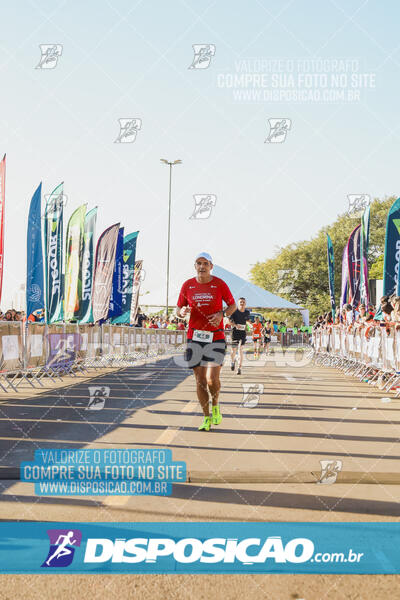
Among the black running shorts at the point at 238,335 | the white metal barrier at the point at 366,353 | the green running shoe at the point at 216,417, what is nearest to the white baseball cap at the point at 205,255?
the green running shoe at the point at 216,417

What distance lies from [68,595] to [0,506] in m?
1.79

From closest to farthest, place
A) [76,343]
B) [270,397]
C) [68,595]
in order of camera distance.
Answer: [68,595], [270,397], [76,343]

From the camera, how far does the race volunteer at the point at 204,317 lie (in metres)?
9.16

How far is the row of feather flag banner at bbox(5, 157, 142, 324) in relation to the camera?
17812 mm

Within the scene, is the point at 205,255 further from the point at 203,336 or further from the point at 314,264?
the point at 314,264

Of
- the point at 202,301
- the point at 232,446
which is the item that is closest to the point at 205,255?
the point at 202,301

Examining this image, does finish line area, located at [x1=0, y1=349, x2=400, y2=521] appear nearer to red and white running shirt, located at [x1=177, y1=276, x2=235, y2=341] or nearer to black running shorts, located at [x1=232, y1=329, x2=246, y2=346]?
red and white running shirt, located at [x1=177, y1=276, x2=235, y2=341]

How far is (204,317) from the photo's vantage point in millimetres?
9250

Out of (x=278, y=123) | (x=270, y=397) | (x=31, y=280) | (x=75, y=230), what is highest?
(x=278, y=123)

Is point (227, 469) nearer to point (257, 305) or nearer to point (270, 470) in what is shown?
point (270, 470)

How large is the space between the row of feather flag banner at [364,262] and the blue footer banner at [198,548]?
509 inches

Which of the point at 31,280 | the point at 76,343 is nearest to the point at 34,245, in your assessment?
the point at 31,280

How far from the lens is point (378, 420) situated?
10.8m

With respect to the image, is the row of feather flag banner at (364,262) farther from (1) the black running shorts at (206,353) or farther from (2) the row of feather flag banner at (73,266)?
(1) the black running shorts at (206,353)
